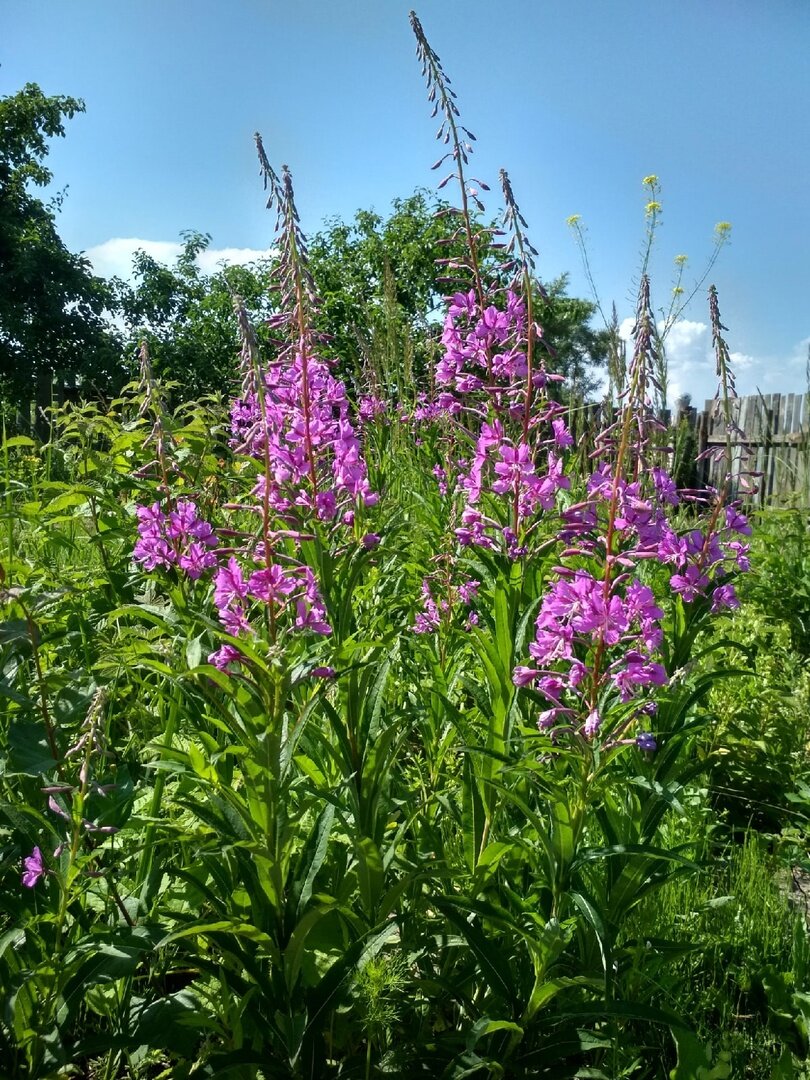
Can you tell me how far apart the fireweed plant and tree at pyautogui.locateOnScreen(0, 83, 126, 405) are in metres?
26.7

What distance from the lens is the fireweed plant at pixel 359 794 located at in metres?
1.63

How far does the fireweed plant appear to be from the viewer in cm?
163

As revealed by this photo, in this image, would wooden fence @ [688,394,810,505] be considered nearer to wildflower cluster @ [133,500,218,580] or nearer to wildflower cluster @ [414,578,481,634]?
wildflower cluster @ [414,578,481,634]

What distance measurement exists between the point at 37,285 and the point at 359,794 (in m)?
29.8

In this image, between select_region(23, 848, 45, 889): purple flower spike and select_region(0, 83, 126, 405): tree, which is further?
select_region(0, 83, 126, 405): tree

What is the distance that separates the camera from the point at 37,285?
90.5 feet

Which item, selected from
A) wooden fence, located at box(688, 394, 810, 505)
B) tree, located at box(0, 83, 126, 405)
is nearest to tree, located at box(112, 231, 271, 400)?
tree, located at box(0, 83, 126, 405)

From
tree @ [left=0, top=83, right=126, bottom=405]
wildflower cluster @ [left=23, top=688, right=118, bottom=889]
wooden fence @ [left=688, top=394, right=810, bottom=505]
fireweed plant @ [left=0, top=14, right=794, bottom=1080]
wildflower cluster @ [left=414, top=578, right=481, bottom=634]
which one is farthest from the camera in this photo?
tree @ [left=0, top=83, right=126, bottom=405]

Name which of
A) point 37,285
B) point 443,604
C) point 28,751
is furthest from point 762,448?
point 37,285

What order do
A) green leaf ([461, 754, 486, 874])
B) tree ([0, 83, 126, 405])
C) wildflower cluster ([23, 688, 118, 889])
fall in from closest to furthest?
wildflower cluster ([23, 688, 118, 889]) < green leaf ([461, 754, 486, 874]) < tree ([0, 83, 126, 405])

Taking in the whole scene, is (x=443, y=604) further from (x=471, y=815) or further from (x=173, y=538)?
(x=471, y=815)

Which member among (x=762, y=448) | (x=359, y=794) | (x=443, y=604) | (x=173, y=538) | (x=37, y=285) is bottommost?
(x=359, y=794)

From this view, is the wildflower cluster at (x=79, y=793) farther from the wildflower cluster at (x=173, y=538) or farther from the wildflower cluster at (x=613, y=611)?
the wildflower cluster at (x=173, y=538)

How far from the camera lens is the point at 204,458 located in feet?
11.0
